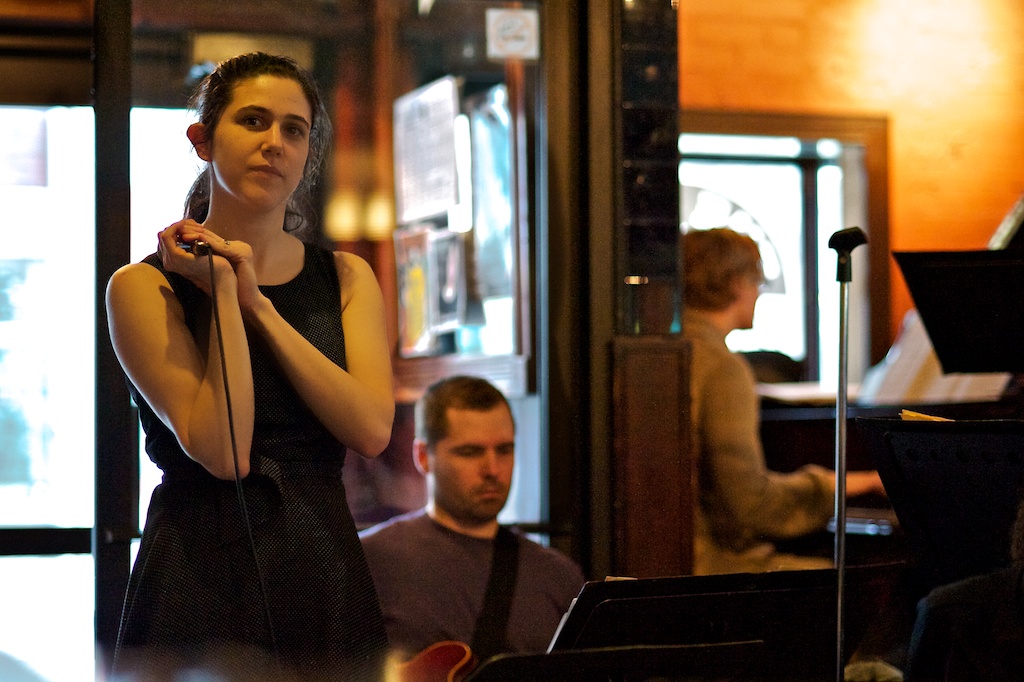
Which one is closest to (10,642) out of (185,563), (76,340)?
(76,340)

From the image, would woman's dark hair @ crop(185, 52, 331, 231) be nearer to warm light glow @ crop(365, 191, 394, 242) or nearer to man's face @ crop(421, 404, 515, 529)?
man's face @ crop(421, 404, 515, 529)

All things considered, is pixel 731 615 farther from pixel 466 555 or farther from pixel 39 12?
pixel 39 12

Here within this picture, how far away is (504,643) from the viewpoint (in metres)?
2.55

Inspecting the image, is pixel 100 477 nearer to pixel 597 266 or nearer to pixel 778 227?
pixel 597 266

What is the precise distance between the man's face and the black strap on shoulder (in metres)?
0.08

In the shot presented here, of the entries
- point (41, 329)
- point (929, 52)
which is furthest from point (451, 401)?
point (929, 52)

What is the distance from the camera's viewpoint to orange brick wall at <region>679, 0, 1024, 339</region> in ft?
16.5

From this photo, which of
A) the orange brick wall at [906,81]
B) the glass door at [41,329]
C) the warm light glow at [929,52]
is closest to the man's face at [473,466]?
the glass door at [41,329]

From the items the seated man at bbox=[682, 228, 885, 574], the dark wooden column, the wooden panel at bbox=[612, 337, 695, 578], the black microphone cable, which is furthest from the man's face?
the black microphone cable

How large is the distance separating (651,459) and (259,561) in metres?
1.38

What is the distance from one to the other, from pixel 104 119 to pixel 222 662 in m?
1.43

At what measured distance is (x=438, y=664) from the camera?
215 cm

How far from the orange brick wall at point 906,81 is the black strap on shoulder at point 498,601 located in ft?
9.23

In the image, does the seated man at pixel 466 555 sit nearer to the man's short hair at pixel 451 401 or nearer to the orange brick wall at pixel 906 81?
the man's short hair at pixel 451 401
